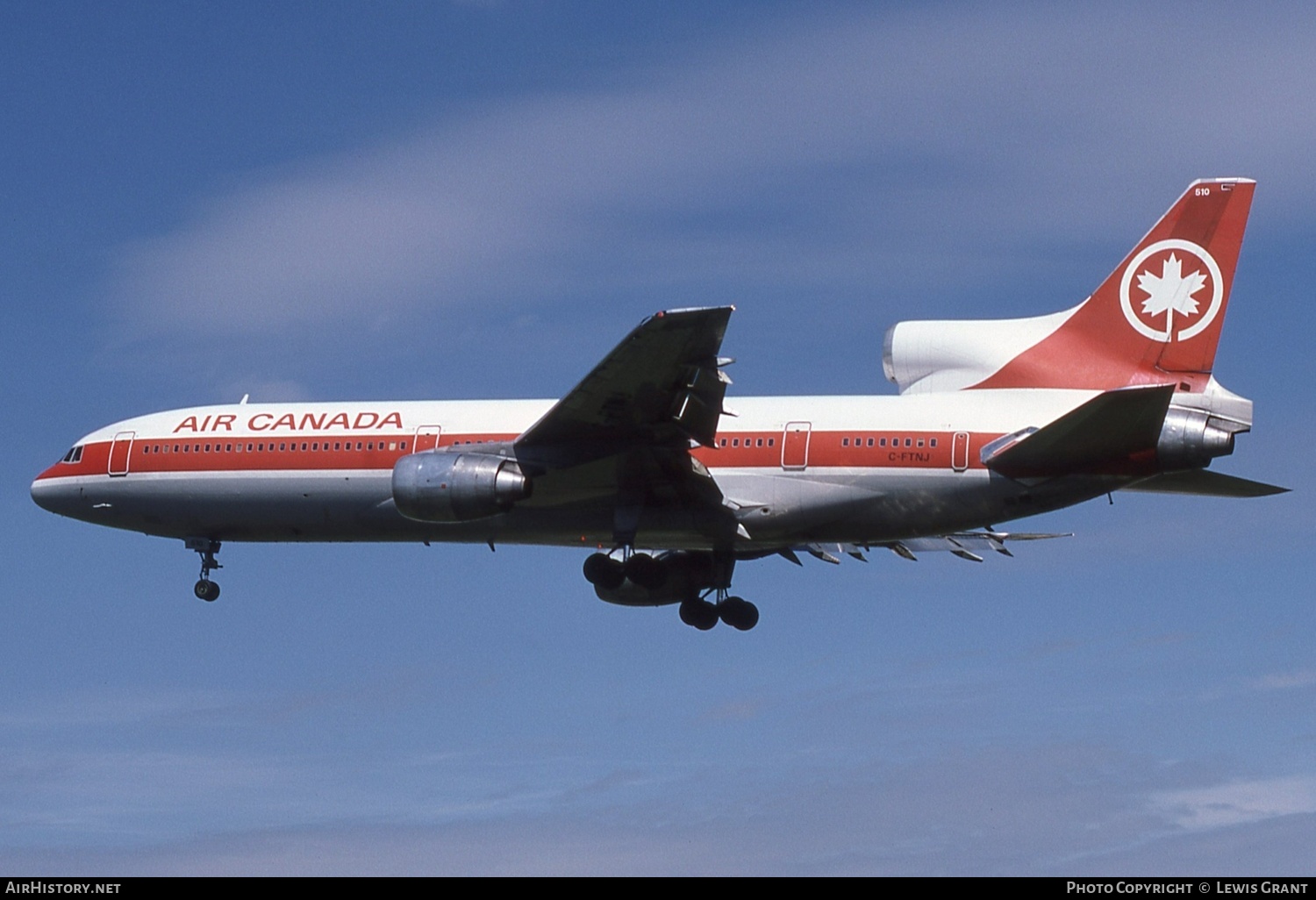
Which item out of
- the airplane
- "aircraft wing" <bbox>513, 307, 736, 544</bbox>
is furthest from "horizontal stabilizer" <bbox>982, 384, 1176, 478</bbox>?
"aircraft wing" <bbox>513, 307, 736, 544</bbox>

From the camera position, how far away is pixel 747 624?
39.0 m

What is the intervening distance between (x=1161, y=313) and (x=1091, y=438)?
3.88 metres

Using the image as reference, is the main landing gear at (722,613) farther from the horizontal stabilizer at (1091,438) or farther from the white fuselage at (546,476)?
the horizontal stabilizer at (1091,438)

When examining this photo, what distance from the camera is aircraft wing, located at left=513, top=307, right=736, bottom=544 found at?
3095cm

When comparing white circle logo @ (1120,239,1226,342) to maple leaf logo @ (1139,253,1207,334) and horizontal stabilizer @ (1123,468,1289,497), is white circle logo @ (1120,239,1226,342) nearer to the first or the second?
maple leaf logo @ (1139,253,1207,334)

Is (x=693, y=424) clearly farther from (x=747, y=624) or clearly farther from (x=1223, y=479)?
(x=1223, y=479)

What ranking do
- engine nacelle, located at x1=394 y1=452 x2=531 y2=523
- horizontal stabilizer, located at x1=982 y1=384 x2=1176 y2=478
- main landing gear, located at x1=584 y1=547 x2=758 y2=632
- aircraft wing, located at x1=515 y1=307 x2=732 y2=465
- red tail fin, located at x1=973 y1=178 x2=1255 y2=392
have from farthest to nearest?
main landing gear, located at x1=584 y1=547 x2=758 y2=632, engine nacelle, located at x1=394 y1=452 x2=531 y2=523, red tail fin, located at x1=973 y1=178 x2=1255 y2=392, aircraft wing, located at x1=515 y1=307 x2=732 y2=465, horizontal stabilizer, located at x1=982 y1=384 x2=1176 y2=478

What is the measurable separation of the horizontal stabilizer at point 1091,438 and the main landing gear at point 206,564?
17176mm

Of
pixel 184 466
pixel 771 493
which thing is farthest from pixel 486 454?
pixel 184 466

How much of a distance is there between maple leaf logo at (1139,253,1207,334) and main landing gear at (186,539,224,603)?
2028 centimetres

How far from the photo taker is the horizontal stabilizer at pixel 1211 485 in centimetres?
3584

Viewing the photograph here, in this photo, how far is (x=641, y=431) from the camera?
33.6m

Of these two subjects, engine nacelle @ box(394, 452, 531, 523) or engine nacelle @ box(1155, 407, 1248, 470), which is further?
engine nacelle @ box(394, 452, 531, 523)
